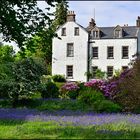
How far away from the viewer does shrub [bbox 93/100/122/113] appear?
2517 centimetres

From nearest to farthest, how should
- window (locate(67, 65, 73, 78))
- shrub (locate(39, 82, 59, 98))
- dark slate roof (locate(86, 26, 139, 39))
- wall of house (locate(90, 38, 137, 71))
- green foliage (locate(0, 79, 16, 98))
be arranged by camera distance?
green foliage (locate(0, 79, 16, 98)), shrub (locate(39, 82, 59, 98)), wall of house (locate(90, 38, 137, 71)), dark slate roof (locate(86, 26, 139, 39)), window (locate(67, 65, 73, 78))

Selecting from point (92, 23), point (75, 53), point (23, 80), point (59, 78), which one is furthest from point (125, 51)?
point (23, 80)

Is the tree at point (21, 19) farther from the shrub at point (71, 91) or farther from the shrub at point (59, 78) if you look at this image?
the shrub at point (59, 78)

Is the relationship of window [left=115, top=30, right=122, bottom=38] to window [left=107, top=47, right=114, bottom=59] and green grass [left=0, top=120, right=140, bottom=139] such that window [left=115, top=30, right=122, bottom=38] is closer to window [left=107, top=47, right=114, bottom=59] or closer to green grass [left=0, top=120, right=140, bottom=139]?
window [left=107, top=47, right=114, bottom=59]

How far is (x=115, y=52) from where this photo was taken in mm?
66688

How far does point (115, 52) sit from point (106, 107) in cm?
4191

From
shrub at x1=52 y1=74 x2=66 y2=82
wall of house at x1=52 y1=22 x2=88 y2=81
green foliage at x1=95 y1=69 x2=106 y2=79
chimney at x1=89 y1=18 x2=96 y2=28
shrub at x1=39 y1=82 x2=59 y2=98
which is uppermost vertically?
chimney at x1=89 y1=18 x2=96 y2=28

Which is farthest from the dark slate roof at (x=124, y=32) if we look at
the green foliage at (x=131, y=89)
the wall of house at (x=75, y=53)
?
the green foliage at (x=131, y=89)

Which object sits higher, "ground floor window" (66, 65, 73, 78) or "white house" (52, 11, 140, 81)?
"white house" (52, 11, 140, 81)

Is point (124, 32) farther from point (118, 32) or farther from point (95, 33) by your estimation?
point (95, 33)

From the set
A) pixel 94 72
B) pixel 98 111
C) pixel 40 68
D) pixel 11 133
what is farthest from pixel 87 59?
pixel 11 133

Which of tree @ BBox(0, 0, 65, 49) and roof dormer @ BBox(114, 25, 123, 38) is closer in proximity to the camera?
tree @ BBox(0, 0, 65, 49)

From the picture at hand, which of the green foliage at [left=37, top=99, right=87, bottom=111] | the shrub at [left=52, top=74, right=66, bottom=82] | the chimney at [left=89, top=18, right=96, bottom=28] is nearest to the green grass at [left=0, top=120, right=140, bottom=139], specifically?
the green foliage at [left=37, top=99, right=87, bottom=111]

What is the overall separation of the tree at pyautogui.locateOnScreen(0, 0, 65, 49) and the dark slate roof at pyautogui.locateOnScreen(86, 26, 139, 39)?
4737cm
